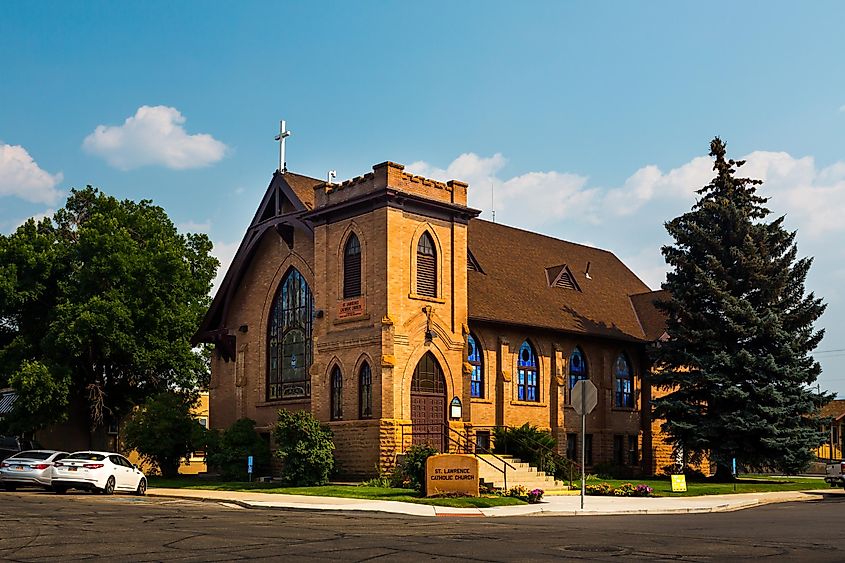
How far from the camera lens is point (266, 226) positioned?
3934 centimetres

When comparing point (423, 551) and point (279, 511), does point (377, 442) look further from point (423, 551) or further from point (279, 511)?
point (423, 551)

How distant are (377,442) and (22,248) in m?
19.8

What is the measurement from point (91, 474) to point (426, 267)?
12.8 m

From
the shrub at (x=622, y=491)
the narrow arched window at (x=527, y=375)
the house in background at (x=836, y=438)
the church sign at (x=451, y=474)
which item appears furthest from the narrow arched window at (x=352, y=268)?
the house in background at (x=836, y=438)

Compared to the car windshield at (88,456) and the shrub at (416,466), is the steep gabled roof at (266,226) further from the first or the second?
the car windshield at (88,456)

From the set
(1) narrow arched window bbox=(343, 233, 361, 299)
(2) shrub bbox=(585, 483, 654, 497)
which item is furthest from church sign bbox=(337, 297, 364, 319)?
(2) shrub bbox=(585, 483, 654, 497)

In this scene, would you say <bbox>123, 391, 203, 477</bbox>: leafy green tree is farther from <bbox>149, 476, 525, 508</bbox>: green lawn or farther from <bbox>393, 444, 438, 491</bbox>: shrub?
<bbox>393, 444, 438, 491</bbox>: shrub

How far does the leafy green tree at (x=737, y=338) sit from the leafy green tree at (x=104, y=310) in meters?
20.4

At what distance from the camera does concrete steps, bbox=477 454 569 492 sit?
31.7 m

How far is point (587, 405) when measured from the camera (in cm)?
2539

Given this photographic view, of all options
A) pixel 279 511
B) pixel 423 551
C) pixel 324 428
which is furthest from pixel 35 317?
pixel 423 551

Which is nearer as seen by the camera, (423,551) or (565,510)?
(423,551)

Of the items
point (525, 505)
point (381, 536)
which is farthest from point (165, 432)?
Result: point (381, 536)

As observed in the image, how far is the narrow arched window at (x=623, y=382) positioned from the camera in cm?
4369
